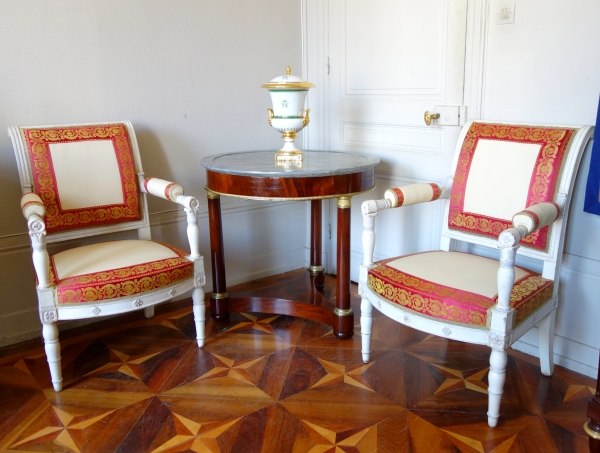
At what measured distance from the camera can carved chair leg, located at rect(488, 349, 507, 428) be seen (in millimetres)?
1707

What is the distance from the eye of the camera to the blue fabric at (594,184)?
71.4 inches

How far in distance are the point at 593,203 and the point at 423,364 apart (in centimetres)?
89

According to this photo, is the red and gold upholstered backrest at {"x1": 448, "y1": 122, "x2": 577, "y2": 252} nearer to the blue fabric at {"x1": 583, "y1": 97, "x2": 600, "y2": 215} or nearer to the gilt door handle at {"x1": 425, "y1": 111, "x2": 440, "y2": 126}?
the blue fabric at {"x1": 583, "y1": 97, "x2": 600, "y2": 215}

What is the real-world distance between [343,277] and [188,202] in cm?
74

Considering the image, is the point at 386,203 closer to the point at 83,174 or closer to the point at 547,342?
the point at 547,342

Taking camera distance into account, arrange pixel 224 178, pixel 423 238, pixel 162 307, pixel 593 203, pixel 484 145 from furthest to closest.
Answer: pixel 162 307
pixel 423 238
pixel 224 178
pixel 484 145
pixel 593 203

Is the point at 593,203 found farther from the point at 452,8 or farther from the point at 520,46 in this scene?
the point at 452,8

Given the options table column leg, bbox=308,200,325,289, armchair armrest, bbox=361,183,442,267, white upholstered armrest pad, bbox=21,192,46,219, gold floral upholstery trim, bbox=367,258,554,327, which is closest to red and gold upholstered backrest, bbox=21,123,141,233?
white upholstered armrest pad, bbox=21,192,46,219

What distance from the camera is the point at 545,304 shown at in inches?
75.1

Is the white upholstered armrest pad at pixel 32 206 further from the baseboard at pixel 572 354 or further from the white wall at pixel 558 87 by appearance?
the baseboard at pixel 572 354

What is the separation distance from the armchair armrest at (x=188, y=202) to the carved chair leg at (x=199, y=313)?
174 millimetres

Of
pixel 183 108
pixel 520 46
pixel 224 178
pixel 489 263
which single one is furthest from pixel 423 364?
pixel 183 108

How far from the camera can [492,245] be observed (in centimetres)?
207

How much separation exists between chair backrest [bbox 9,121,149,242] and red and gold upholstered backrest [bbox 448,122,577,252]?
1.40 m
